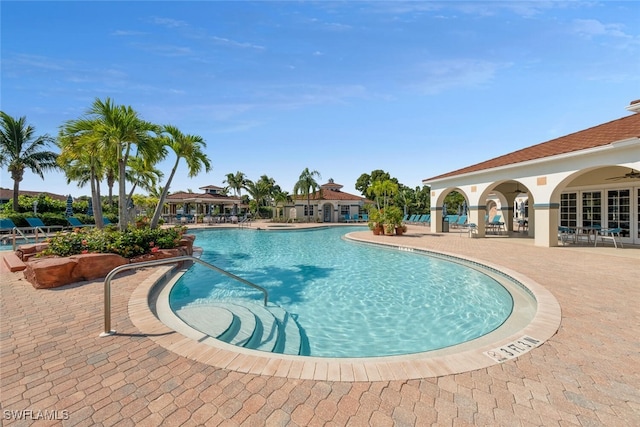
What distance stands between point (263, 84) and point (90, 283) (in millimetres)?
10438

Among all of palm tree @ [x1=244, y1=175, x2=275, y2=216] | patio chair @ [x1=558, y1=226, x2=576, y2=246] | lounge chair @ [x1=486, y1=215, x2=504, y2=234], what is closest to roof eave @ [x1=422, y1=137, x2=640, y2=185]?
patio chair @ [x1=558, y1=226, x2=576, y2=246]

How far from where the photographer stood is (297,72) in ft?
40.2

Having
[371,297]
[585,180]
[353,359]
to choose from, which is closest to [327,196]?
[585,180]

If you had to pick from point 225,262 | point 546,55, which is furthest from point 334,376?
point 546,55

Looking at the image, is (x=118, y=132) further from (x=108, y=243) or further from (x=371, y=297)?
(x=371, y=297)

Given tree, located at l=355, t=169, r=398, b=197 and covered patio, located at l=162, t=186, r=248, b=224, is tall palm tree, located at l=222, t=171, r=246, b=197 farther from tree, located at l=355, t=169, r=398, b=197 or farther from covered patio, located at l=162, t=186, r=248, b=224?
tree, located at l=355, t=169, r=398, b=197

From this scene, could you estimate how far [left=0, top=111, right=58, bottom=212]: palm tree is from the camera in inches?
828

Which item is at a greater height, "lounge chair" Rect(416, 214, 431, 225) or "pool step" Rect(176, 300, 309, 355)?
"lounge chair" Rect(416, 214, 431, 225)

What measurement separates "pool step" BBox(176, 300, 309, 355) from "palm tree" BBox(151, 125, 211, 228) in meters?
7.35

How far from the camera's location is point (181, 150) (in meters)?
11.5

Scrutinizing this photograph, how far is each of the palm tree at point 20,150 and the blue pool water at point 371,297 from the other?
22.9 meters

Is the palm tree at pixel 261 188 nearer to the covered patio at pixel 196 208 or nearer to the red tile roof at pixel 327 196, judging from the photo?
the covered patio at pixel 196 208

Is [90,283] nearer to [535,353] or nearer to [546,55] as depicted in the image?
[535,353]

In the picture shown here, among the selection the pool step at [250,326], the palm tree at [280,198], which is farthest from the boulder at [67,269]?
the palm tree at [280,198]
